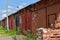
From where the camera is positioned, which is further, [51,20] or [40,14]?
[40,14]

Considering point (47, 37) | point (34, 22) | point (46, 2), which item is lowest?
point (47, 37)

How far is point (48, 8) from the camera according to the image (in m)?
14.0

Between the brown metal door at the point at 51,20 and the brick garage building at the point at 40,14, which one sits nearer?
the brick garage building at the point at 40,14

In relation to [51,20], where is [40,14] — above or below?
above

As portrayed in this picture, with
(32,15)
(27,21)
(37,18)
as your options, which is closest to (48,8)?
(37,18)

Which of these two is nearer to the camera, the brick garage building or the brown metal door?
the brick garage building

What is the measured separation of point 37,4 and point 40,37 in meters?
9.98

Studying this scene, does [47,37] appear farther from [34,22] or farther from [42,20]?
[34,22]

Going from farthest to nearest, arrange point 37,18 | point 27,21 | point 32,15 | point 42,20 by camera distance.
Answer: point 27,21 < point 32,15 < point 37,18 < point 42,20

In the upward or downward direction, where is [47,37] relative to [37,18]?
downward

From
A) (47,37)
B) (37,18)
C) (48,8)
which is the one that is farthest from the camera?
(37,18)

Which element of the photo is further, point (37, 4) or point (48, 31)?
point (37, 4)

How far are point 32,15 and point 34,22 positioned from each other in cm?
91

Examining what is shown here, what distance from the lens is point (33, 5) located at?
17.2 meters
